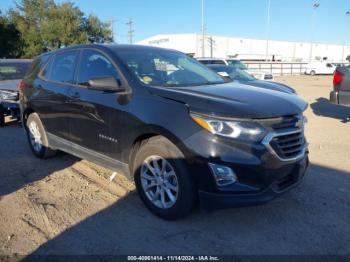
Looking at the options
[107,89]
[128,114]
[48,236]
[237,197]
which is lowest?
[48,236]

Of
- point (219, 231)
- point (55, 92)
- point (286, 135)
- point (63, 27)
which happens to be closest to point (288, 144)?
point (286, 135)

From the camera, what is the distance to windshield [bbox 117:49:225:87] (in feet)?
13.5

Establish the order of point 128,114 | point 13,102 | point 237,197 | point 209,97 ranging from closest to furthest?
point 237,197 < point 209,97 < point 128,114 < point 13,102

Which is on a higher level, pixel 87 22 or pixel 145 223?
pixel 87 22

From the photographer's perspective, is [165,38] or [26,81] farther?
[165,38]

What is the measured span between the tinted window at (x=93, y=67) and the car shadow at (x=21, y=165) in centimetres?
165

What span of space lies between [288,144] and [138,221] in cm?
177

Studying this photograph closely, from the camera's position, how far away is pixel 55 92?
511 centimetres

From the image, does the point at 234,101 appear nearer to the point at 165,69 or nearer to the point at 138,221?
the point at 165,69

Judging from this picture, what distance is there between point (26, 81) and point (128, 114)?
10.6 feet

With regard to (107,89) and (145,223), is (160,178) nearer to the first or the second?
(145,223)

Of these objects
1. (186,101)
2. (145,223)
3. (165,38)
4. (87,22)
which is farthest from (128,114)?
(165,38)

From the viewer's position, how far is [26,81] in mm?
6195

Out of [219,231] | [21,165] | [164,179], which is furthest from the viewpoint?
[21,165]
